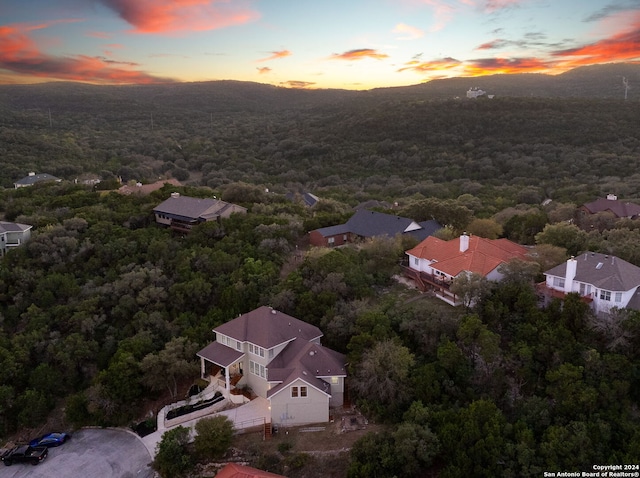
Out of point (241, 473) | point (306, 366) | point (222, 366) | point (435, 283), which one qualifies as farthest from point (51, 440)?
point (435, 283)

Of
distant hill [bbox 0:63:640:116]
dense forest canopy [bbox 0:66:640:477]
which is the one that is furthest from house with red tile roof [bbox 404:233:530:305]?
distant hill [bbox 0:63:640:116]

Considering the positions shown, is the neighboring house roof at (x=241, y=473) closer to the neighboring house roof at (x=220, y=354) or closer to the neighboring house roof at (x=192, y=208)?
the neighboring house roof at (x=220, y=354)

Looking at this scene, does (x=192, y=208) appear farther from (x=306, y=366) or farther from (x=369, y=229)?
(x=306, y=366)

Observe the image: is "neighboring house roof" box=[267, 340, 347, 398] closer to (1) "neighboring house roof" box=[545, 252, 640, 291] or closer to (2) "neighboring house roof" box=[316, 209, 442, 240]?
(1) "neighboring house roof" box=[545, 252, 640, 291]

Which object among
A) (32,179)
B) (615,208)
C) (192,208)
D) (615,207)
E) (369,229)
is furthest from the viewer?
(32,179)

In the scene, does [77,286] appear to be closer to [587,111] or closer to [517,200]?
[517,200]

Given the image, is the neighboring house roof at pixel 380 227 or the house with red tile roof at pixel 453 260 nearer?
the house with red tile roof at pixel 453 260

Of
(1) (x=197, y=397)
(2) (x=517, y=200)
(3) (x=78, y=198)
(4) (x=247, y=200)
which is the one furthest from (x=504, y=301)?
(3) (x=78, y=198)

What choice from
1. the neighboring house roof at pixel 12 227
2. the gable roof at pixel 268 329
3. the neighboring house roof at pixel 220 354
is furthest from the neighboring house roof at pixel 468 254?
the neighboring house roof at pixel 12 227

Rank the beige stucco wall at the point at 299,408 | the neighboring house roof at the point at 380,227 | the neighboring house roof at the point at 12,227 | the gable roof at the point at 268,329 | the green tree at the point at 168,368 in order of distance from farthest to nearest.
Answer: the neighboring house roof at the point at 12,227 → the neighboring house roof at the point at 380,227 → the green tree at the point at 168,368 → the gable roof at the point at 268,329 → the beige stucco wall at the point at 299,408
